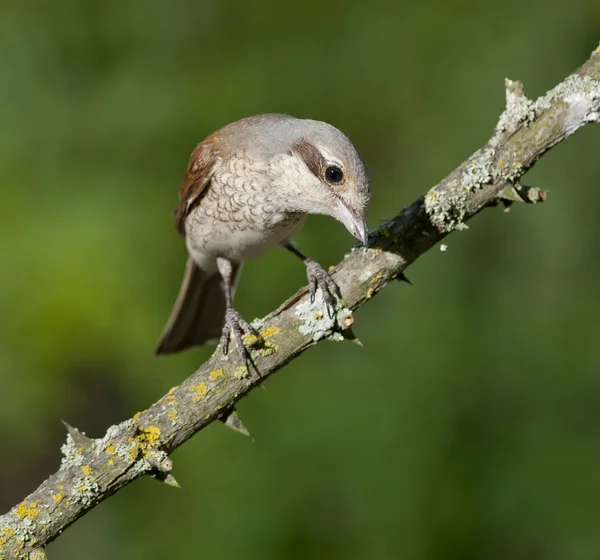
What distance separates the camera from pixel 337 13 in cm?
522

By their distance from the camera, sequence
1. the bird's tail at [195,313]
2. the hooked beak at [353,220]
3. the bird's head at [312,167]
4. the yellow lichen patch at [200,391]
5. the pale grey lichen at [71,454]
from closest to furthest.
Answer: the pale grey lichen at [71,454]
the yellow lichen patch at [200,391]
the hooked beak at [353,220]
the bird's head at [312,167]
the bird's tail at [195,313]

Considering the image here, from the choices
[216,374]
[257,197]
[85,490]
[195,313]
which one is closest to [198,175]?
[257,197]

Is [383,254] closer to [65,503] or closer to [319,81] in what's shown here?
[65,503]

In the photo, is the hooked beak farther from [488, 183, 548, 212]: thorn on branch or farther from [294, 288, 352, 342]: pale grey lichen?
[488, 183, 548, 212]: thorn on branch

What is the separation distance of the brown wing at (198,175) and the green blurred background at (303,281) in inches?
29.0

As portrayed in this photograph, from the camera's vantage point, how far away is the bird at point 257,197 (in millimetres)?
3061

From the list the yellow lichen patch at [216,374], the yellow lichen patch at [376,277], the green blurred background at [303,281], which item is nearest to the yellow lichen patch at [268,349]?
the yellow lichen patch at [216,374]

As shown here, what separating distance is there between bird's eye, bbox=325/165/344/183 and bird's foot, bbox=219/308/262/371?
2.06 feet

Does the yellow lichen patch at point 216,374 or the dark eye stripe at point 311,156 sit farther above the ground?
the dark eye stripe at point 311,156

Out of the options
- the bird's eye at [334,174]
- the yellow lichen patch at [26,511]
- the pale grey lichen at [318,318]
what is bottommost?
the yellow lichen patch at [26,511]

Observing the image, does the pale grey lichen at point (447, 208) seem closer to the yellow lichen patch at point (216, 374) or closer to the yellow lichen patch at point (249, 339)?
the yellow lichen patch at point (249, 339)

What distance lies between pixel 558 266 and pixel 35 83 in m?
3.37

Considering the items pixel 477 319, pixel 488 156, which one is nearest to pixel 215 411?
pixel 488 156

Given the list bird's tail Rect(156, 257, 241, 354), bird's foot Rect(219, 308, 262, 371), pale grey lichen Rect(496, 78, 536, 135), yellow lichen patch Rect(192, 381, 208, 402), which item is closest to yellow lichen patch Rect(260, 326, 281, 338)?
bird's foot Rect(219, 308, 262, 371)
